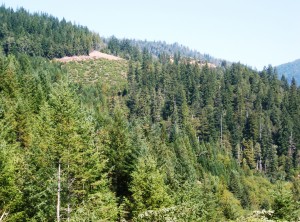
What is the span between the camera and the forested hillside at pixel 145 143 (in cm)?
2359

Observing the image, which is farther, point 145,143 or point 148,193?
point 145,143

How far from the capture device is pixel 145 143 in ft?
140

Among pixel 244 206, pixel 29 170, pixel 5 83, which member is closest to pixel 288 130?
pixel 244 206

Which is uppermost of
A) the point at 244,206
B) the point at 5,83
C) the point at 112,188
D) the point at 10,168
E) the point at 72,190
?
the point at 5,83

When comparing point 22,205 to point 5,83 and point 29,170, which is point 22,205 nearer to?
point 29,170

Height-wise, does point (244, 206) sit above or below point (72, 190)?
below

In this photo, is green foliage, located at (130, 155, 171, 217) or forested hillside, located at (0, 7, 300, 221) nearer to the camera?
forested hillside, located at (0, 7, 300, 221)

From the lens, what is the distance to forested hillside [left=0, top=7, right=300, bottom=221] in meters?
23.6

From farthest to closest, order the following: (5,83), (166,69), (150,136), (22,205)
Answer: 1. (166,69)
2. (150,136)
3. (5,83)
4. (22,205)

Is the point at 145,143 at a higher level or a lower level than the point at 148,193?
higher

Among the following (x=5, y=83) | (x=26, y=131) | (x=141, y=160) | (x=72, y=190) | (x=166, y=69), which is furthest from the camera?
(x=166, y=69)

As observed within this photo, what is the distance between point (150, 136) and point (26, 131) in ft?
76.2

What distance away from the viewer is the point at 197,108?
160 meters

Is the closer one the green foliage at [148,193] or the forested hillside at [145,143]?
the forested hillside at [145,143]
